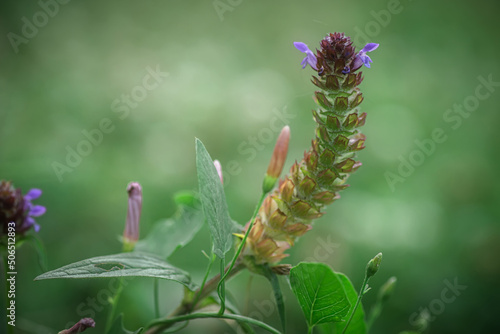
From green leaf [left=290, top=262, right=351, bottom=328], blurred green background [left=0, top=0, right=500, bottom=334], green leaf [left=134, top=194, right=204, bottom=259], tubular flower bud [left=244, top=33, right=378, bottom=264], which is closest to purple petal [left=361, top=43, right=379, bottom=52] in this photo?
tubular flower bud [left=244, top=33, right=378, bottom=264]

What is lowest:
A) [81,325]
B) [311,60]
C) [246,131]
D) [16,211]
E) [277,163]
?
[81,325]

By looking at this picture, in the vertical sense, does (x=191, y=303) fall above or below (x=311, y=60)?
below

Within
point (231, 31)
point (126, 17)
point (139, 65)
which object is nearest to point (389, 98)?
point (231, 31)

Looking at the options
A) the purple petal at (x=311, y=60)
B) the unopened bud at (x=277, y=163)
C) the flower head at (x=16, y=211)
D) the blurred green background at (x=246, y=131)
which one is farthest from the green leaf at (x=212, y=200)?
the blurred green background at (x=246, y=131)

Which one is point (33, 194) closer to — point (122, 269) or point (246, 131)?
point (122, 269)

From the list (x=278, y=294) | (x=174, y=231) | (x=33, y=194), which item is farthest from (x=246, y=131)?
(x=278, y=294)

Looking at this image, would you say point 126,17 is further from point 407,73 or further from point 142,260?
point 142,260

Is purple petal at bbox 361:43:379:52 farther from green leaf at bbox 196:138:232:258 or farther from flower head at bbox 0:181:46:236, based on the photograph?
flower head at bbox 0:181:46:236
